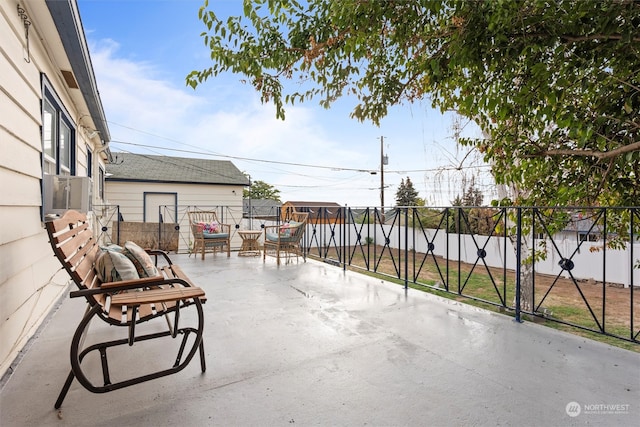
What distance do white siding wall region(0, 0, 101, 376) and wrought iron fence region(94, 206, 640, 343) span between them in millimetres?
3061

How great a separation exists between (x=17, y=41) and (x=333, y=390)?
9.40 ft

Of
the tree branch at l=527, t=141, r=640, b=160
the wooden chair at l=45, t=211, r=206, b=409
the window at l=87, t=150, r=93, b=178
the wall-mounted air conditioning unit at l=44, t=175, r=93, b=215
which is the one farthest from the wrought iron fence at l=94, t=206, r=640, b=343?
the wall-mounted air conditioning unit at l=44, t=175, r=93, b=215

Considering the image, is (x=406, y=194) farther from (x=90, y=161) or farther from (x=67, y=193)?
(x=67, y=193)

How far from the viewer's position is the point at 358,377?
5.89ft

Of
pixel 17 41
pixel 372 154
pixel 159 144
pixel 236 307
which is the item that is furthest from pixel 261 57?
pixel 372 154

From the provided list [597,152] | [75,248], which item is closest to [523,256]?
[597,152]

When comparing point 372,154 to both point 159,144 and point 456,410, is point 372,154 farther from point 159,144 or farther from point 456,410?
point 456,410

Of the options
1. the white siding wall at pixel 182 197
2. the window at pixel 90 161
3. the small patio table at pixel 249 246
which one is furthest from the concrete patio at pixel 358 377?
the white siding wall at pixel 182 197

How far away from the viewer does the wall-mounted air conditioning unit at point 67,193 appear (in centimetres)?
271

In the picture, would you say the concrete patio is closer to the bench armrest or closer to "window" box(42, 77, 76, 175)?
the bench armrest

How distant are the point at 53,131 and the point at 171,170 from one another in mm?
8809

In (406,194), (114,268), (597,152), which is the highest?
(406,194)

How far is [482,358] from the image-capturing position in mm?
2012

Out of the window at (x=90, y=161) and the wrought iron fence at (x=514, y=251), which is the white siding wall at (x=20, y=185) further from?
the window at (x=90, y=161)
